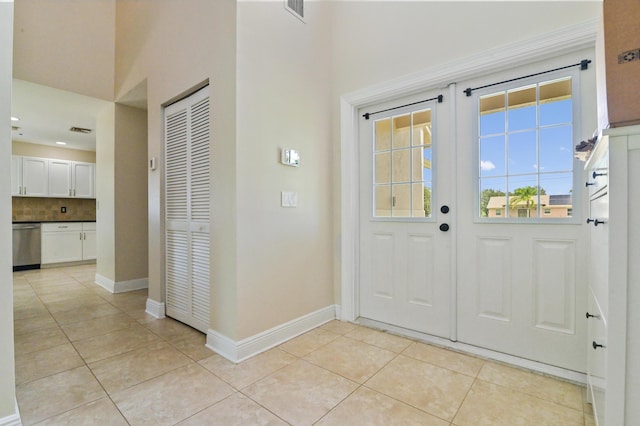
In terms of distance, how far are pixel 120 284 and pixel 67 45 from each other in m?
3.02

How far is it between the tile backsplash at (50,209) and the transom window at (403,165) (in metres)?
6.72

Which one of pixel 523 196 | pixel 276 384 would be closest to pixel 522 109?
pixel 523 196

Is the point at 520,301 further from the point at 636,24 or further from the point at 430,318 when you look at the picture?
the point at 636,24

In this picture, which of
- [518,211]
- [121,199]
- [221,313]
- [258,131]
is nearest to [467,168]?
[518,211]

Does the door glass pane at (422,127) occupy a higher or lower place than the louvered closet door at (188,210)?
higher

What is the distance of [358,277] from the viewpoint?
2807 millimetres

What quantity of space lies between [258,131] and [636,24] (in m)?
1.96

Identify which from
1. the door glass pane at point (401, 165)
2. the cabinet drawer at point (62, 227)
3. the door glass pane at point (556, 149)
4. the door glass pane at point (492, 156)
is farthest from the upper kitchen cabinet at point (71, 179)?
the door glass pane at point (556, 149)

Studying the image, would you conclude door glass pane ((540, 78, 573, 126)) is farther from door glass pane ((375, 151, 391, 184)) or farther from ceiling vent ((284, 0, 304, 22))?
ceiling vent ((284, 0, 304, 22))

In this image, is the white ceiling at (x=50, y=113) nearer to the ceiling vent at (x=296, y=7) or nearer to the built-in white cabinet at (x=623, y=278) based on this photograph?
the ceiling vent at (x=296, y=7)

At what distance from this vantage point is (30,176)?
568 centimetres

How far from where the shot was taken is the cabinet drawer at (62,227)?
5.56 metres

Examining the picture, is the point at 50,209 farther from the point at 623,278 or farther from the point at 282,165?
the point at 623,278

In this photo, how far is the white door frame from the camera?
1796 millimetres
